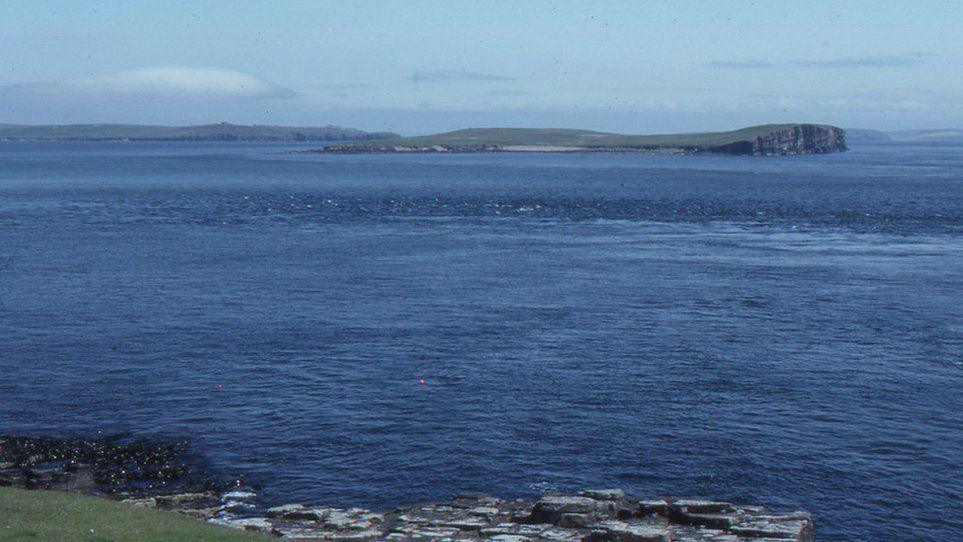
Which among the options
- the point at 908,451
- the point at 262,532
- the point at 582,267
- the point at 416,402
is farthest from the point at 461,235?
the point at 262,532

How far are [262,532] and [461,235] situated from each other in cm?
8071

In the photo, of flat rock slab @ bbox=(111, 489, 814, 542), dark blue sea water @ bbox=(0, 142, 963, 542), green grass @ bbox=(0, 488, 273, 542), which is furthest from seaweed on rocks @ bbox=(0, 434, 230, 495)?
green grass @ bbox=(0, 488, 273, 542)

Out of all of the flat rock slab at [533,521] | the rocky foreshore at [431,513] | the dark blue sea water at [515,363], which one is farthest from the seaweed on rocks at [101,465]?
the flat rock slab at [533,521]

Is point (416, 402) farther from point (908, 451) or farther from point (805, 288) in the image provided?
point (805, 288)

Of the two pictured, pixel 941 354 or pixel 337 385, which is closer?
pixel 337 385

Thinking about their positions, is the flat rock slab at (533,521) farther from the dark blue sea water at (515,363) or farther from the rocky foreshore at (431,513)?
the dark blue sea water at (515,363)

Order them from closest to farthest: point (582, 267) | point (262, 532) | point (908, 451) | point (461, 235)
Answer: point (262, 532), point (908, 451), point (582, 267), point (461, 235)

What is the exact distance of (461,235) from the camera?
357 feet

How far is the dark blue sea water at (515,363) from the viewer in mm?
36531

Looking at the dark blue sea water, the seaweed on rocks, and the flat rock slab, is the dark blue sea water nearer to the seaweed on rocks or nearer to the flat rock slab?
the seaweed on rocks

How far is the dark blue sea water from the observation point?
36531mm

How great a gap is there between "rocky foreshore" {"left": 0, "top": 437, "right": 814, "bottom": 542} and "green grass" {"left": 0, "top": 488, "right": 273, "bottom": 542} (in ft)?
7.52

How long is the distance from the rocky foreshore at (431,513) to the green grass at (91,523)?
2293mm

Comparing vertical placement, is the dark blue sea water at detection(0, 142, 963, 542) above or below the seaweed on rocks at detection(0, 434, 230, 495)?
above
